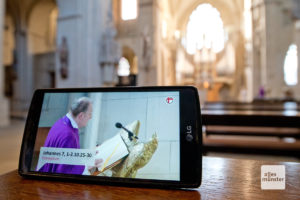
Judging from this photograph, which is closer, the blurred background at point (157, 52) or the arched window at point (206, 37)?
the blurred background at point (157, 52)

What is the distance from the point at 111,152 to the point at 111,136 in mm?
44

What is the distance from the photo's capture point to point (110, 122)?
69 centimetres

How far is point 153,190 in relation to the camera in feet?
1.95

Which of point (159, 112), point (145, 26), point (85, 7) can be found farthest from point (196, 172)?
point (145, 26)

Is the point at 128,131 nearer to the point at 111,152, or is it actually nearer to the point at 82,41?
the point at 111,152

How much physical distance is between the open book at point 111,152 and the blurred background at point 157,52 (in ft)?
6.45

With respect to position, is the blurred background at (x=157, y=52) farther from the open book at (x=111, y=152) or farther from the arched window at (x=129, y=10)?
the open book at (x=111, y=152)

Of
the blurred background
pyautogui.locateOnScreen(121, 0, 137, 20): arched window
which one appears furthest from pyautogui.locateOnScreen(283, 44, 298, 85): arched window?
pyautogui.locateOnScreen(121, 0, 137, 20): arched window

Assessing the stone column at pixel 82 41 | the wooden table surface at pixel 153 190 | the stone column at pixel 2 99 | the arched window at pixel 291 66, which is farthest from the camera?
the arched window at pixel 291 66

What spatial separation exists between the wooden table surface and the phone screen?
0.13ft

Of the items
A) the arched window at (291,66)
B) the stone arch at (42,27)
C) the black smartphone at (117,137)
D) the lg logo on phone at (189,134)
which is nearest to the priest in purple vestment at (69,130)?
the black smartphone at (117,137)

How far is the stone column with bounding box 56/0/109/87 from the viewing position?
33.5ft

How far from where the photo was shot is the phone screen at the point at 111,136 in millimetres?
641

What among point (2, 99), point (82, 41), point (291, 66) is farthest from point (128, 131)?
point (291, 66)
